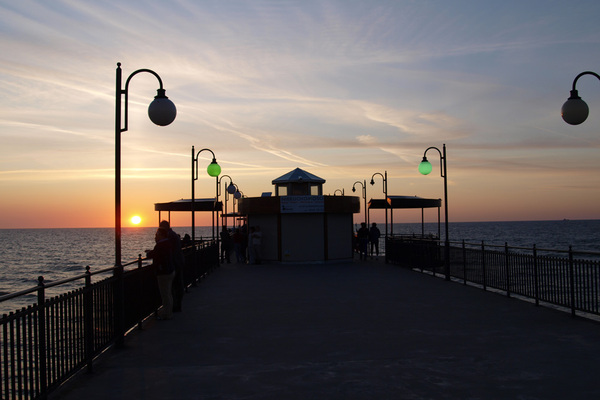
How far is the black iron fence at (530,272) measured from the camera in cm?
1005

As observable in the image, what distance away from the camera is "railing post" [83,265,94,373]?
680 centimetres

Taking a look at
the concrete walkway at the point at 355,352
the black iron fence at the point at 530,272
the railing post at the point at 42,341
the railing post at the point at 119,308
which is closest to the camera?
the railing post at the point at 42,341

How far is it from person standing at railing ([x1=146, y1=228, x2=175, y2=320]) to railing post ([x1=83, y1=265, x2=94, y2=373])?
316cm

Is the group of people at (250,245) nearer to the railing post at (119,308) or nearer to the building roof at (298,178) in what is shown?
the building roof at (298,178)

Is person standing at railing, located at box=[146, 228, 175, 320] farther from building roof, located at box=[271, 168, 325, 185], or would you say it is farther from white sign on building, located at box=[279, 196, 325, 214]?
building roof, located at box=[271, 168, 325, 185]

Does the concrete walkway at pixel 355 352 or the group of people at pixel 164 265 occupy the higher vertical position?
the group of people at pixel 164 265

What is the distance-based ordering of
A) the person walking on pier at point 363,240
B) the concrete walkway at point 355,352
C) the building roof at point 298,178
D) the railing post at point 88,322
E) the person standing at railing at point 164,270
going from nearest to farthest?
the concrete walkway at point 355,352
the railing post at point 88,322
the person standing at railing at point 164,270
the person walking on pier at point 363,240
the building roof at point 298,178

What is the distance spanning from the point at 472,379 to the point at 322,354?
2.04 metres

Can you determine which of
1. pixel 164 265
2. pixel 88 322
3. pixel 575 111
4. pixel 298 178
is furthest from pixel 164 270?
pixel 298 178

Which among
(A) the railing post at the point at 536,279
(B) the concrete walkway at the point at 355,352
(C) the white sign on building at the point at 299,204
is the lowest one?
(B) the concrete walkway at the point at 355,352

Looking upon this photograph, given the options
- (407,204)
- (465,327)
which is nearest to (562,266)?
(465,327)

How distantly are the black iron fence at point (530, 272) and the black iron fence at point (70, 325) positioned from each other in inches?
287

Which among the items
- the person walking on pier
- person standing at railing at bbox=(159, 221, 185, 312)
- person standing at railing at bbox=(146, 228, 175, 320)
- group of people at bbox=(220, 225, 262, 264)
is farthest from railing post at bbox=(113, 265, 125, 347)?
the person walking on pier

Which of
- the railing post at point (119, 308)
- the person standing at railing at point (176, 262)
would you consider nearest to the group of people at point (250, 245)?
the person standing at railing at point (176, 262)
